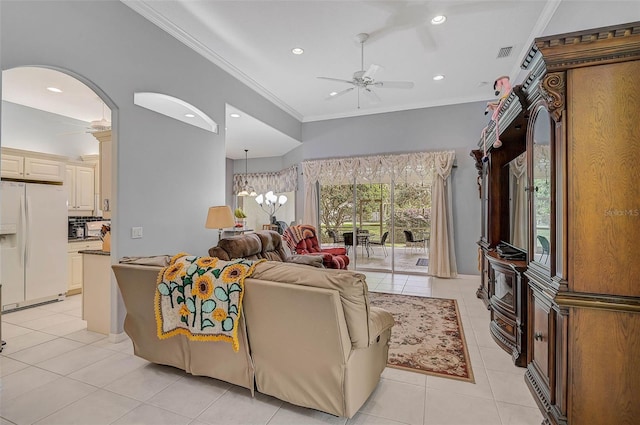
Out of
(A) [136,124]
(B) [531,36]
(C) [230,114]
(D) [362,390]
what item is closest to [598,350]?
(D) [362,390]

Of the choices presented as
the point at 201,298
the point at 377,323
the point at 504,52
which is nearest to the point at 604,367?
the point at 377,323

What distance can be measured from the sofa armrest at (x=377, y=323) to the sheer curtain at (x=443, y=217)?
4.15 m

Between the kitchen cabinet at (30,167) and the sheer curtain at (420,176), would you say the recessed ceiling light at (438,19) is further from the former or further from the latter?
the kitchen cabinet at (30,167)

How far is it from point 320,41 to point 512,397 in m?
4.14

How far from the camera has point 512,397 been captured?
219cm

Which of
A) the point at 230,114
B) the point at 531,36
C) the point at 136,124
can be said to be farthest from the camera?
the point at 230,114

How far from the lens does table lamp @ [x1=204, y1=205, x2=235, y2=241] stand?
4055mm

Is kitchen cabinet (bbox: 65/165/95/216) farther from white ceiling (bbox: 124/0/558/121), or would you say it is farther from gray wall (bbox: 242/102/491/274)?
gray wall (bbox: 242/102/491/274)

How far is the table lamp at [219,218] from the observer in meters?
4.05

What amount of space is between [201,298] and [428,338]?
2356 mm

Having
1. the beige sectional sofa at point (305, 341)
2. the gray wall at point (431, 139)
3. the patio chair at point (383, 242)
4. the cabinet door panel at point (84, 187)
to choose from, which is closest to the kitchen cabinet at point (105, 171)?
the beige sectional sofa at point (305, 341)

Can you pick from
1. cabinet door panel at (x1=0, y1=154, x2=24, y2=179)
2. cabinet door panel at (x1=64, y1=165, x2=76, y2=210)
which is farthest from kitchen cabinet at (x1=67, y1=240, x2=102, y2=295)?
cabinet door panel at (x1=0, y1=154, x2=24, y2=179)

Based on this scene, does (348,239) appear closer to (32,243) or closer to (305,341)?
(305,341)

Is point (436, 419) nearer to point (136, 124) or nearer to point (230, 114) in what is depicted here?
point (136, 124)
